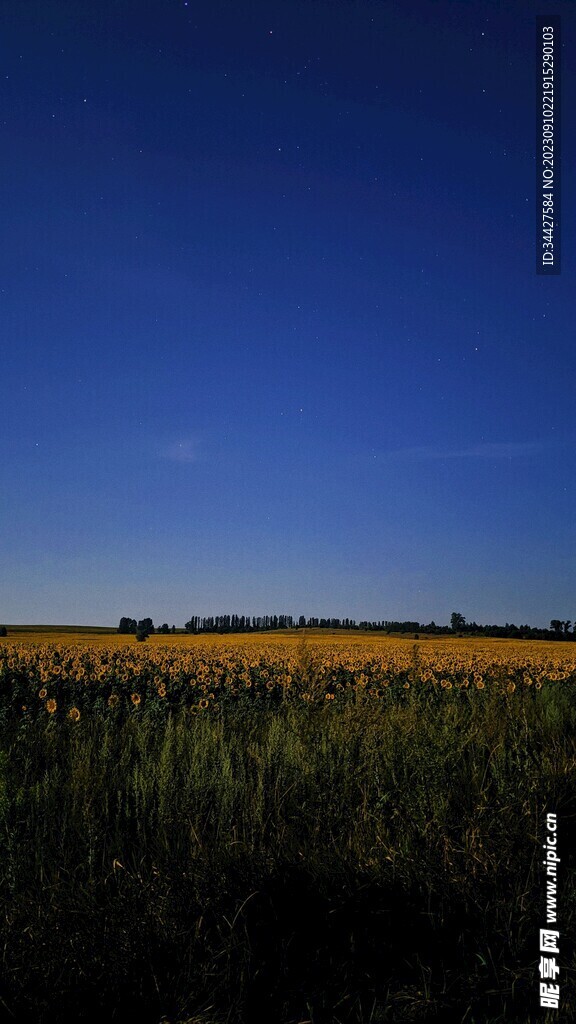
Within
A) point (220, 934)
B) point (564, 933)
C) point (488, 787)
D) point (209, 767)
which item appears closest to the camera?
point (220, 934)

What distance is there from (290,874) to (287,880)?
57 millimetres

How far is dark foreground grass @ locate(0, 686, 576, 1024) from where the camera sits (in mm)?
2625

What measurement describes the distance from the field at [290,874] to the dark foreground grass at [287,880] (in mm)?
10

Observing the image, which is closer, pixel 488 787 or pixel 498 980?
pixel 498 980

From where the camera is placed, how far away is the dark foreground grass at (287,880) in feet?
8.61

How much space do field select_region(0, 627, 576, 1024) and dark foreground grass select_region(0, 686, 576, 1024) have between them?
1 centimetres

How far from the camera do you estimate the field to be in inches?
104

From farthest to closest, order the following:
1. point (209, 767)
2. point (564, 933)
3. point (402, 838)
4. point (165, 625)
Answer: point (165, 625) < point (209, 767) < point (402, 838) < point (564, 933)

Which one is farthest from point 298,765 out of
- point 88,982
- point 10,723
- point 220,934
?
point 10,723

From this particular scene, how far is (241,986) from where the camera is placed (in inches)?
99.8

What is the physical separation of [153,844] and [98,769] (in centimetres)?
112

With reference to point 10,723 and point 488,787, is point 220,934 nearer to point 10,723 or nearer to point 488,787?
point 488,787

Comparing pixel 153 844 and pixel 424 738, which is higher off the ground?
pixel 424 738

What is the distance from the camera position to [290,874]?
133 inches
